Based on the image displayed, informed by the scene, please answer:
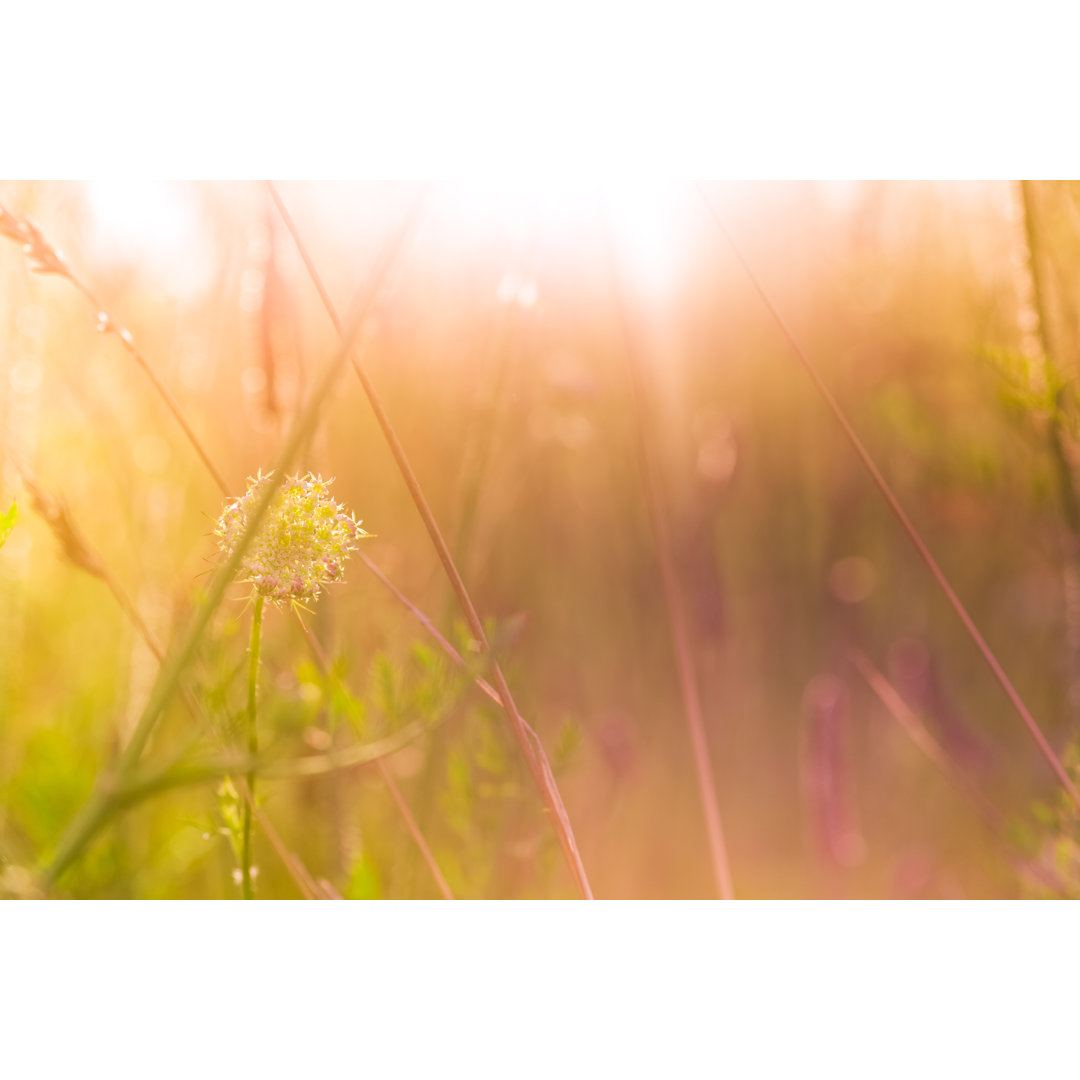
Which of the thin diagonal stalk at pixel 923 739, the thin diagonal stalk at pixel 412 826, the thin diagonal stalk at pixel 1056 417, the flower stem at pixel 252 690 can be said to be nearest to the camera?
the flower stem at pixel 252 690

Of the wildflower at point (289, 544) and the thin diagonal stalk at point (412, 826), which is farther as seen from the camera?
the thin diagonal stalk at point (412, 826)

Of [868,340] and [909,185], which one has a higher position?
[909,185]

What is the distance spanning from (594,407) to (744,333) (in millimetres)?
215

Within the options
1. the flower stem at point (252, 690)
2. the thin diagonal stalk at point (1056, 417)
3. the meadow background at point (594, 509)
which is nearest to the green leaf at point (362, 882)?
the meadow background at point (594, 509)

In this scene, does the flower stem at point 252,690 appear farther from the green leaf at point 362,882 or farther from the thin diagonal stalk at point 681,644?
the thin diagonal stalk at point 681,644

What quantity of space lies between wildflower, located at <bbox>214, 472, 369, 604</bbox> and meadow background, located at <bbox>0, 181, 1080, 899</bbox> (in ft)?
0.73

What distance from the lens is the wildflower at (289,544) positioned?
63 centimetres

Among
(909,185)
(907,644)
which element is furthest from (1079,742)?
(909,185)

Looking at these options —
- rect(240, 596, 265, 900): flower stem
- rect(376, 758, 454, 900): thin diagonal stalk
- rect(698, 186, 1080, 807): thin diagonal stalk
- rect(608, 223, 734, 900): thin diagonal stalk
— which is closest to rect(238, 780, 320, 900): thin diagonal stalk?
rect(240, 596, 265, 900): flower stem

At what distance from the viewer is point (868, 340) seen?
1092mm

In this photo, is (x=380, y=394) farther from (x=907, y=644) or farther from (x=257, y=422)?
(x=907, y=644)

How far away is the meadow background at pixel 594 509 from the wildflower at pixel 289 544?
0.22 metres

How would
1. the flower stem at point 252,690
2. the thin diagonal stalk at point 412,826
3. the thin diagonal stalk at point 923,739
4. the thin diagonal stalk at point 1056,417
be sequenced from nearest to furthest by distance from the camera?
the flower stem at point 252,690 → the thin diagonal stalk at point 412,826 → the thin diagonal stalk at point 1056,417 → the thin diagonal stalk at point 923,739

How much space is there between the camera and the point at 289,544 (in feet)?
2.07
